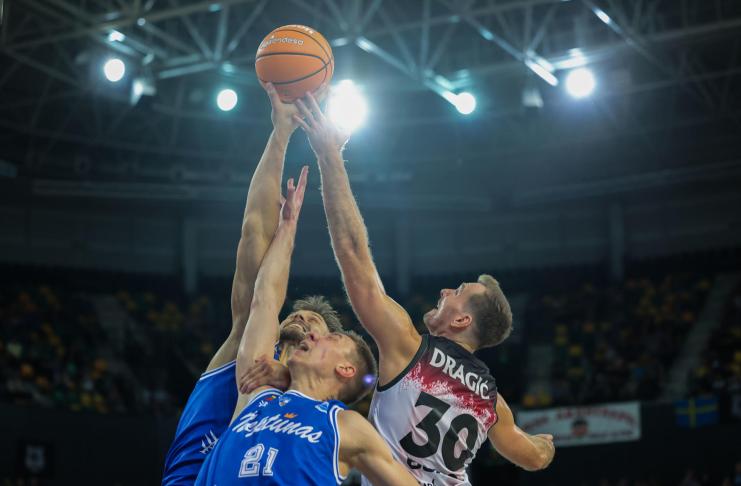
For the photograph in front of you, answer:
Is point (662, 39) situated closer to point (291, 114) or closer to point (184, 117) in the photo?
point (184, 117)

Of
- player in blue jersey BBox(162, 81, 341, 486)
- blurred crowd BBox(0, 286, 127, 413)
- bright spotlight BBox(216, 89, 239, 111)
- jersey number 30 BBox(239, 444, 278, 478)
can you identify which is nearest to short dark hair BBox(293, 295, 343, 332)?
player in blue jersey BBox(162, 81, 341, 486)

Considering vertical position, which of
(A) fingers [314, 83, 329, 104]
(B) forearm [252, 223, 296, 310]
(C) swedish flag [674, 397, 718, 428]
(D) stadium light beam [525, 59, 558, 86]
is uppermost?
(D) stadium light beam [525, 59, 558, 86]

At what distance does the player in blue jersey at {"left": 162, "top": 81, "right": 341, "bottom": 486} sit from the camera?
4863 mm

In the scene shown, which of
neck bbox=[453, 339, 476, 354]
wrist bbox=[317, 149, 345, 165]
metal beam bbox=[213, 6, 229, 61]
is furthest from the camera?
metal beam bbox=[213, 6, 229, 61]

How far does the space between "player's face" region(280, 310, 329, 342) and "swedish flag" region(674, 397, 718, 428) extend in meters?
16.0

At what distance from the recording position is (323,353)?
14.8ft

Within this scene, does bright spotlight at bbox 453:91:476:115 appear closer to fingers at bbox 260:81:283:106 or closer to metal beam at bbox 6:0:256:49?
metal beam at bbox 6:0:256:49

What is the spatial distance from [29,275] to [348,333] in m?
23.6

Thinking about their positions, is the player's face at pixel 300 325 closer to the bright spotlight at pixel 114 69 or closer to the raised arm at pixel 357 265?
the raised arm at pixel 357 265

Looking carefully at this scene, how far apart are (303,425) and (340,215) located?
3.97 feet

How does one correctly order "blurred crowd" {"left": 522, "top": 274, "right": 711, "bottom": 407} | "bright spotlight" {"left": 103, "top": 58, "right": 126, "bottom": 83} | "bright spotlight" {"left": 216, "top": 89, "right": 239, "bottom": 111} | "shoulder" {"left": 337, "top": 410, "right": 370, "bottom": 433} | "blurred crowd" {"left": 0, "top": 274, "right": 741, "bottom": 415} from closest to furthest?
"shoulder" {"left": 337, "top": 410, "right": 370, "bottom": 433} → "bright spotlight" {"left": 103, "top": 58, "right": 126, "bottom": 83} → "blurred crowd" {"left": 0, "top": 274, "right": 741, "bottom": 415} → "bright spotlight" {"left": 216, "top": 89, "right": 239, "bottom": 111} → "blurred crowd" {"left": 522, "top": 274, "right": 711, "bottom": 407}

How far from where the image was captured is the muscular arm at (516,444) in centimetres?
559

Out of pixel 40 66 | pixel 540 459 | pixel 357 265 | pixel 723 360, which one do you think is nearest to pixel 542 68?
pixel 723 360

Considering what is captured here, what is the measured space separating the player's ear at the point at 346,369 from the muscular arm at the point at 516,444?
137cm
